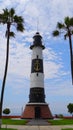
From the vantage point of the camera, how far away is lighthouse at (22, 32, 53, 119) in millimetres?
47375

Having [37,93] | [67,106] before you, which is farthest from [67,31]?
[67,106]

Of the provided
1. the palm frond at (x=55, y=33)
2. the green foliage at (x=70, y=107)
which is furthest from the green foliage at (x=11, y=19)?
the green foliage at (x=70, y=107)

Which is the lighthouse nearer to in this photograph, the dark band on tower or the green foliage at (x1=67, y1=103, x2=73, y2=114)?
the dark band on tower

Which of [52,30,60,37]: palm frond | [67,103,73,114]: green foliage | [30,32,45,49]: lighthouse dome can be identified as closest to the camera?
[52,30,60,37]: palm frond

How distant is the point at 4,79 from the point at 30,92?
17.9 metres

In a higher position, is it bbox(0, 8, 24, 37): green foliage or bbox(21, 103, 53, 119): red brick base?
bbox(0, 8, 24, 37): green foliage

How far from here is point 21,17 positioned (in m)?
34.2

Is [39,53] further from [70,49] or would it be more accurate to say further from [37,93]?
[70,49]

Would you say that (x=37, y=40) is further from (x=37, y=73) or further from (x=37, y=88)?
(x=37, y=88)

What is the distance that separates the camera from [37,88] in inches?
1911

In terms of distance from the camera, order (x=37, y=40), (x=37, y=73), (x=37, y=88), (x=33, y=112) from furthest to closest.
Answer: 1. (x=37, y=40)
2. (x=37, y=73)
3. (x=37, y=88)
4. (x=33, y=112)

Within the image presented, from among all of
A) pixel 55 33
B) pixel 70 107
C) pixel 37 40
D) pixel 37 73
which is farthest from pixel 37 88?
pixel 55 33

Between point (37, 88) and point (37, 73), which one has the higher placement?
point (37, 73)

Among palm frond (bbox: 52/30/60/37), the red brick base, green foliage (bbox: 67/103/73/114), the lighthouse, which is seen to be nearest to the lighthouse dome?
the lighthouse
